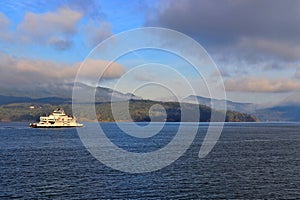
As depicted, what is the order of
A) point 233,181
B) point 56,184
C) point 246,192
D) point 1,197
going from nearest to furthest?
1. point 1,197
2. point 246,192
3. point 56,184
4. point 233,181

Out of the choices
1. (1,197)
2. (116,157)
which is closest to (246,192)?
(1,197)

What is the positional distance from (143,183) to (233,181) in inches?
604

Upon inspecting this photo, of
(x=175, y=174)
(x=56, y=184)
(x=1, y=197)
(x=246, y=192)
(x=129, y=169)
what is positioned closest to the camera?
(x=1, y=197)

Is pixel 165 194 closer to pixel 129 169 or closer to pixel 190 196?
pixel 190 196

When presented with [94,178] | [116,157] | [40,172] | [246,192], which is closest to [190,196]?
[246,192]

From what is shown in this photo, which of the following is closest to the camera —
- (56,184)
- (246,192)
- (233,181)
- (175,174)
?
(246,192)

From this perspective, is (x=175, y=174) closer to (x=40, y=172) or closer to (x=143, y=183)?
(x=143, y=183)

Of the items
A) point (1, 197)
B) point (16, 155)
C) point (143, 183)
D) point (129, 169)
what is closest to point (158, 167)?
point (129, 169)

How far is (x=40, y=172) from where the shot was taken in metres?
68.1

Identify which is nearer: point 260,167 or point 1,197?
point 1,197

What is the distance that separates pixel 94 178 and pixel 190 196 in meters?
19.2

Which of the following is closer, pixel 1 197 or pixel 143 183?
pixel 1 197

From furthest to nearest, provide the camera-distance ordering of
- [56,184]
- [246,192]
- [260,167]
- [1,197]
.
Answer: [260,167]
[56,184]
[246,192]
[1,197]

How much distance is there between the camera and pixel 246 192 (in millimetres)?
53094
